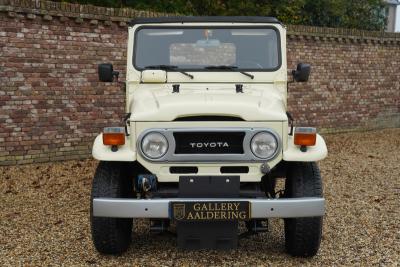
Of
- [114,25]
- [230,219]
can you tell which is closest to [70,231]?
[230,219]

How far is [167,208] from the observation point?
4.25 m

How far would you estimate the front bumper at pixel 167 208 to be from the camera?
4.24 meters

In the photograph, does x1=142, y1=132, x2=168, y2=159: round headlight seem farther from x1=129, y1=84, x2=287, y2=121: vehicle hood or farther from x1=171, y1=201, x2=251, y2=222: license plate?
x1=171, y1=201, x2=251, y2=222: license plate

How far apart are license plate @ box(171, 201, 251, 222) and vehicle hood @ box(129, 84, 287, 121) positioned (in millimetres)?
651

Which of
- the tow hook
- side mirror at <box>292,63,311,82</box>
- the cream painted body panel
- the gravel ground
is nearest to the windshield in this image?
side mirror at <box>292,63,311,82</box>

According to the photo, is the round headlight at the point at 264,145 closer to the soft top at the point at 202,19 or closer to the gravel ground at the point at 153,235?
the gravel ground at the point at 153,235

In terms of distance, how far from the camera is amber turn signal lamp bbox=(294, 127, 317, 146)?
4.46m

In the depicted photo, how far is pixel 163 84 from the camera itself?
5469 millimetres

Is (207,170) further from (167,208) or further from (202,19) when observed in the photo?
(202,19)

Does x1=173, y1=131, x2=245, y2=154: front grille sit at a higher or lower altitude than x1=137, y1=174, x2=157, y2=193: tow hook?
higher

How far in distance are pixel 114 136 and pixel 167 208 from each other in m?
0.70

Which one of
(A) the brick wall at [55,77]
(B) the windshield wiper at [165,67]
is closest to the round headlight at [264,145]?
(B) the windshield wiper at [165,67]

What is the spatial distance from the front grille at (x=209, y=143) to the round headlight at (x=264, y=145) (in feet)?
0.33

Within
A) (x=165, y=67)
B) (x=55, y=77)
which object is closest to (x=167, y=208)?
(x=165, y=67)
